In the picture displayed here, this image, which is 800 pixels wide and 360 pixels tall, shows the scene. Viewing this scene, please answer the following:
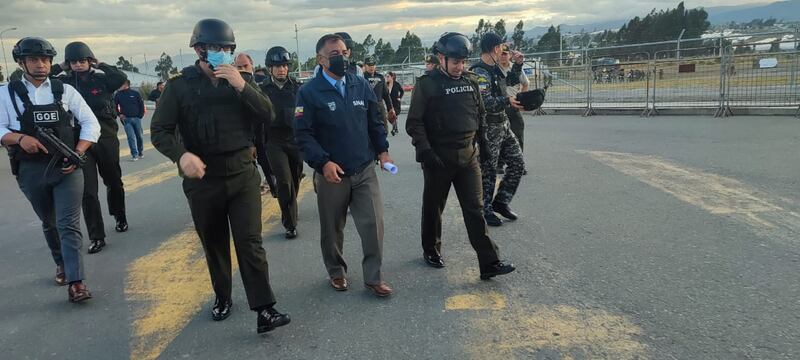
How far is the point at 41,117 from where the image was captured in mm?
4266

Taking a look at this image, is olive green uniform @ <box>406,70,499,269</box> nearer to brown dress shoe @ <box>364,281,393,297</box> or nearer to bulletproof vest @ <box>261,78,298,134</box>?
brown dress shoe @ <box>364,281,393,297</box>

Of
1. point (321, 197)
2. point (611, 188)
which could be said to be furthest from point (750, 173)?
point (321, 197)

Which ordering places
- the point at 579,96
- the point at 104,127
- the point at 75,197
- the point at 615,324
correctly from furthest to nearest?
the point at 579,96
the point at 104,127
the point at 75,197
the point at 615,324

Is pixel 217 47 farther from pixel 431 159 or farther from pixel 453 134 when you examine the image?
pixel 453 134

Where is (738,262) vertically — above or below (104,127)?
below

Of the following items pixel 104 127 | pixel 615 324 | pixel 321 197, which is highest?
pixel 104 127

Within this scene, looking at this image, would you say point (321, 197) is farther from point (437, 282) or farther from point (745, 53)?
point (745, 53)

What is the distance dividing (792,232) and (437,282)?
3405mm

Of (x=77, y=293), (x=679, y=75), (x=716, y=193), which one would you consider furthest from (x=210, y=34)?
(x=679, y=75)

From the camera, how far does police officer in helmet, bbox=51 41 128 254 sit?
219 inches

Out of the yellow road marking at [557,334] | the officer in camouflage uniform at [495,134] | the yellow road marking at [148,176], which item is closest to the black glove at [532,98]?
the officer in camouflage uniform at [495,134]

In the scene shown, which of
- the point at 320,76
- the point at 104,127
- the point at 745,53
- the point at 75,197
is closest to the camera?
the point at 320,76

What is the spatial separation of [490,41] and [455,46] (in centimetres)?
105

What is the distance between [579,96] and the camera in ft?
61.0
